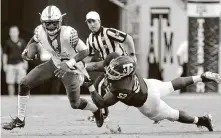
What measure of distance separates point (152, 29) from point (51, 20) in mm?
10491

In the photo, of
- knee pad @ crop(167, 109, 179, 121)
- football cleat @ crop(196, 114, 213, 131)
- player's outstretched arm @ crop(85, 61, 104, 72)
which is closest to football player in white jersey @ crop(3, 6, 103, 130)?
player's outstretched arm @ crop(85, 61, 104, 72)

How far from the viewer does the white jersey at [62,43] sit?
10727mm

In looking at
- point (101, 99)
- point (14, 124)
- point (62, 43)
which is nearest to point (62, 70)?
point (62, 43)

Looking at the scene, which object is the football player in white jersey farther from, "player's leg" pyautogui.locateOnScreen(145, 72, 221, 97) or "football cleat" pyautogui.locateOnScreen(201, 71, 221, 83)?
Result: "football cleat" pyautogui.locateOnScreen(201, 71, 221, 83)

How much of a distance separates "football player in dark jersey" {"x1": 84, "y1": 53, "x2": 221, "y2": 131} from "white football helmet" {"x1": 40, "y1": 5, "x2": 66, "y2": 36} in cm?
80

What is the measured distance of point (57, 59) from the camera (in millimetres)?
10969

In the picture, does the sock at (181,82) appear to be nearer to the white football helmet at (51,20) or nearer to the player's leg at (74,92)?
the player's leg at (74,92)

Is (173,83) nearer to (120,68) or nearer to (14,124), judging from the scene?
(120,68)

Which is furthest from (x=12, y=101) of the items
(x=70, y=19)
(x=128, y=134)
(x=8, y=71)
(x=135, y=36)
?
(x=128, y=134)

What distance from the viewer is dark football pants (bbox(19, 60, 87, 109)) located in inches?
428

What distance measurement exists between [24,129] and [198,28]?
9457 mm

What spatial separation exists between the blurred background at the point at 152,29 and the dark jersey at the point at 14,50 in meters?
0.09

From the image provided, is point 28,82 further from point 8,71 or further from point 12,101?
point 8,71

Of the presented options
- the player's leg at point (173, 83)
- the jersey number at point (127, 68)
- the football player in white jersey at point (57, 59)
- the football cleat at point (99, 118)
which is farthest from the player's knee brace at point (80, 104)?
the jersey number at point (127, 68)
